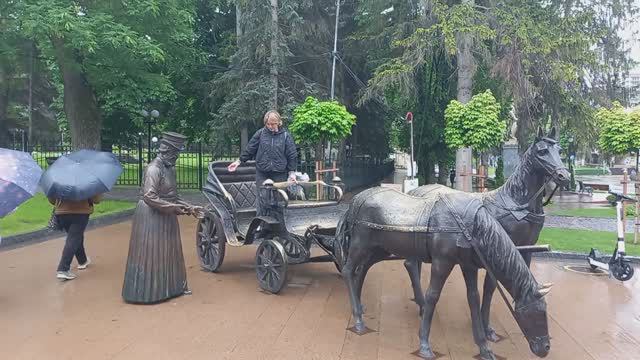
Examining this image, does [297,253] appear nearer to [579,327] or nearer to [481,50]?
[579,327]

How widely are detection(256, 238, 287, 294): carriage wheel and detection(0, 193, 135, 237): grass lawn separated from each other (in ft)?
21.1

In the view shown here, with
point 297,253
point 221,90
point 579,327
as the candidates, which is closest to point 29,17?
point 221,90

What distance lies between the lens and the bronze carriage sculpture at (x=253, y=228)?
266 inches

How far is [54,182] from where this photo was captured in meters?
6.77

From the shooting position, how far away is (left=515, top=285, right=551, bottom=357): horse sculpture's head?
4004mm

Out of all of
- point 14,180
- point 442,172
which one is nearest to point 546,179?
point 14,180

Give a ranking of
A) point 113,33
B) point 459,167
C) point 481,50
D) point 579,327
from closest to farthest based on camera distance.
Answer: point 579,327 < point 113,33 < point 481,50 < point 459,167

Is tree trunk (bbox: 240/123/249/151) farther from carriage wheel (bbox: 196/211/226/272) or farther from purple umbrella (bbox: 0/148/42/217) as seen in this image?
purple umbrella (bbox: 0/148/42/217)

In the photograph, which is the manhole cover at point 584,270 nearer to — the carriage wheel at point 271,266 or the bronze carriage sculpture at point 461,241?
the bronze carriage sculpture at point 461,241

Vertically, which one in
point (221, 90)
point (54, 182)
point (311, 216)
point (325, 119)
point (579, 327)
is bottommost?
point (579, 327)

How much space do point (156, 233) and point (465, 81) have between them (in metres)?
13.3

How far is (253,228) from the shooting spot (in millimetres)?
7203

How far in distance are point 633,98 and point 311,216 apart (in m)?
25.5

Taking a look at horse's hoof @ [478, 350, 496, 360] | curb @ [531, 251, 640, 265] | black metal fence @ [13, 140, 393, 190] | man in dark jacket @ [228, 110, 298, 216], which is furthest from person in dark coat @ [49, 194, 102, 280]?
black metal fence @ [13, 140, 393, 190]
